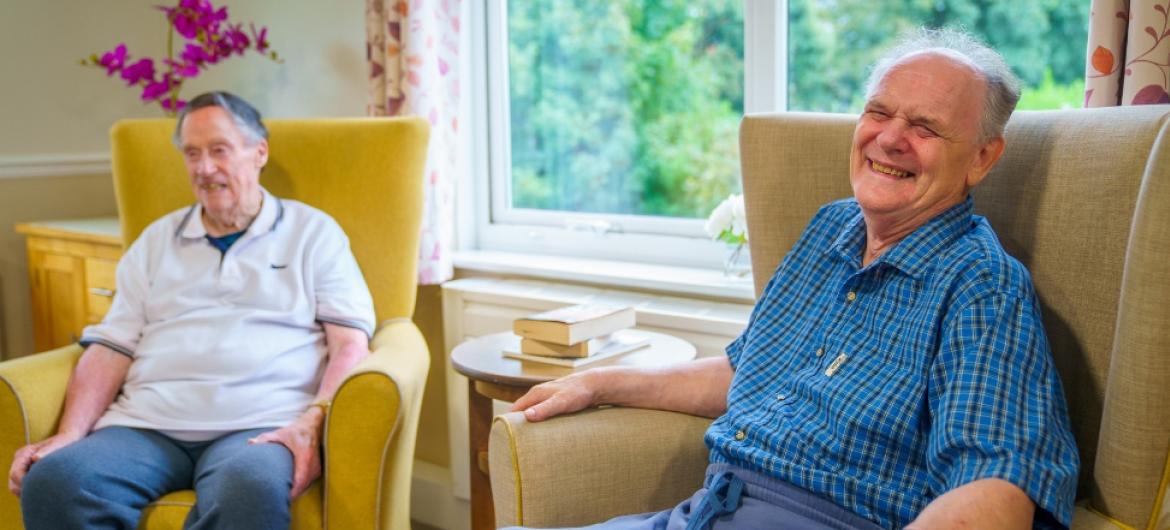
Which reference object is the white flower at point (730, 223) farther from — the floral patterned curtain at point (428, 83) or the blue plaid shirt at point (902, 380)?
the floral patterned curtain at point (428, 83)

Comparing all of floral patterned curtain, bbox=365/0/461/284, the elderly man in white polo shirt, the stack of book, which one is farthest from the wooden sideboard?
the stack of book

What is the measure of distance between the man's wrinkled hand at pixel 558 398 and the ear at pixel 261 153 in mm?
1022

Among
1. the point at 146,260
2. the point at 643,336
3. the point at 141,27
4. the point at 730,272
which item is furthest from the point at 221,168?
the point at 141,27

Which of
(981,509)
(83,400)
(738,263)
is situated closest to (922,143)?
(981,509)

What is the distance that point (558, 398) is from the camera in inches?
62.2

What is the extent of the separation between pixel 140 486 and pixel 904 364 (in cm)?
131

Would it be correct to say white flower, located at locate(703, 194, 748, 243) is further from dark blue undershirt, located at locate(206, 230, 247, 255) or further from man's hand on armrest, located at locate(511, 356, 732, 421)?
dark blue undershirt, located at locate(206, 230, 247, 255)

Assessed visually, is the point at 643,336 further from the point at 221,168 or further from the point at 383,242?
the point at 221,168

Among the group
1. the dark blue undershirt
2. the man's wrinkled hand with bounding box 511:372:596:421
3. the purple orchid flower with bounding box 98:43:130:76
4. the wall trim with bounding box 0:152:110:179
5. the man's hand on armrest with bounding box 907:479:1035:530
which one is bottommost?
the man's hand on armrest with bounding box 907:479:1035:530

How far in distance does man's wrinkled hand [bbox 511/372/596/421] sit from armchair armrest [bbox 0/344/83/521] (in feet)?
3.29

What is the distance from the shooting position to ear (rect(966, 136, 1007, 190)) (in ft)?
4.65

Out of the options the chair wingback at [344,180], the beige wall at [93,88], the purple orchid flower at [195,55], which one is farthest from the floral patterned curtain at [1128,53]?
the purple orchid flower at [195,55]

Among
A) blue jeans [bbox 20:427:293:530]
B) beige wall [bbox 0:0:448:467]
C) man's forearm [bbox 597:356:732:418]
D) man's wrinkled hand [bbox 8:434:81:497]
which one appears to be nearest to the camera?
man's forearm [bbox 597:356:732:418]

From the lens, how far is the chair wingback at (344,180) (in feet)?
7.83
